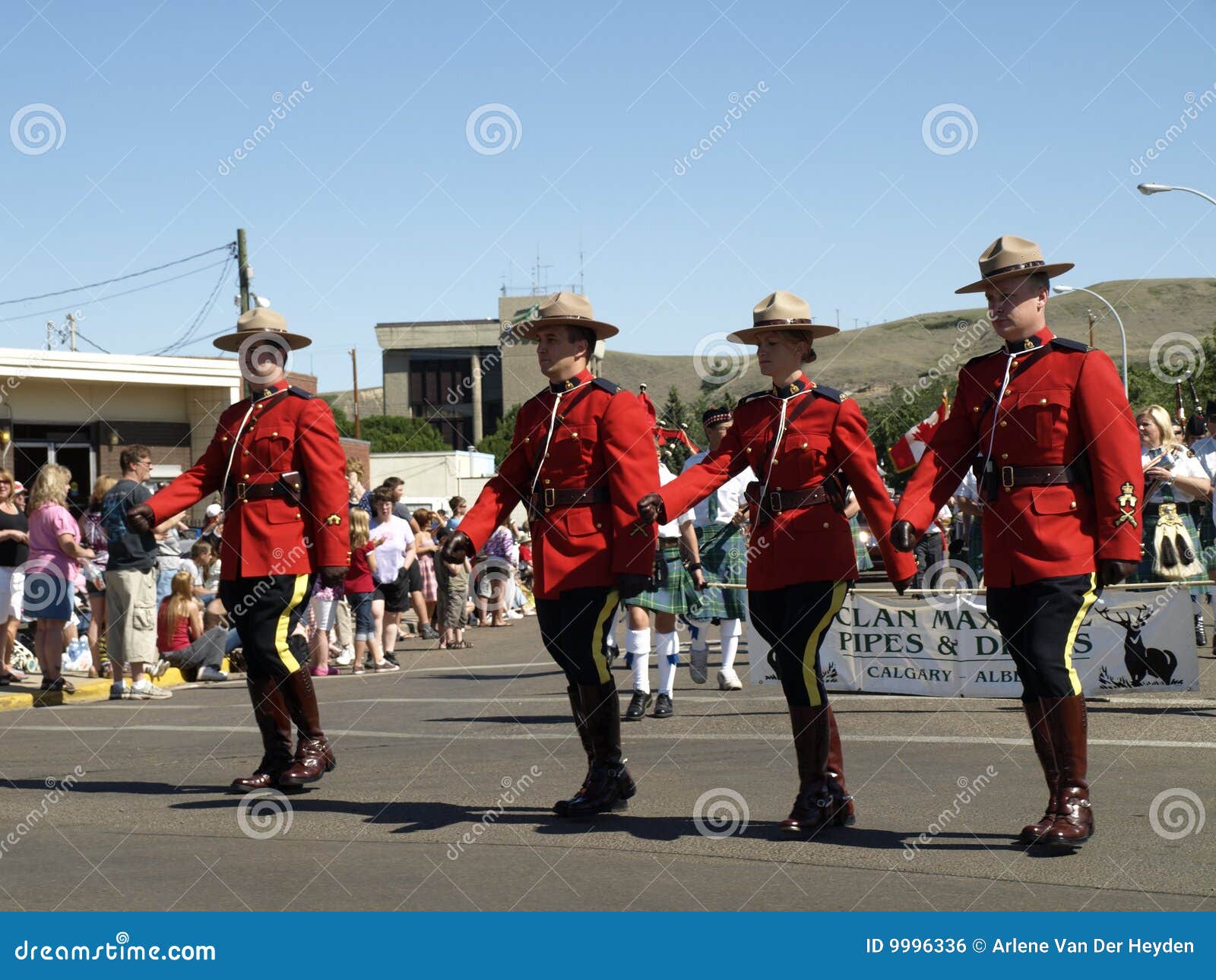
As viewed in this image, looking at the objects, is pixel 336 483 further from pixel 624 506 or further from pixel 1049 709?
pixel 1049 709

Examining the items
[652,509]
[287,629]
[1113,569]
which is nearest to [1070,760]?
[1113,569]

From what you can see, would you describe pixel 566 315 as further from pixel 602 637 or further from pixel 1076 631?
pixel 1076 631

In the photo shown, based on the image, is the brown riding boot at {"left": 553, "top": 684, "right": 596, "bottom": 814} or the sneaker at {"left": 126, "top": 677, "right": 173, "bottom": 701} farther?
the sneaker at {"left": 126, "top": 677, "right": 173, "bottom": 701}

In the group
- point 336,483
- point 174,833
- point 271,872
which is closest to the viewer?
point 271,872

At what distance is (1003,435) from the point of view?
20.9ft

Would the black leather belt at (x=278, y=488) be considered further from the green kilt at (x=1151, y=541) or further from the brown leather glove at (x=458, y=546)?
the green kilt at (x=1151, y=541)

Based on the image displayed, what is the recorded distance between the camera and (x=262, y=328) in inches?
330

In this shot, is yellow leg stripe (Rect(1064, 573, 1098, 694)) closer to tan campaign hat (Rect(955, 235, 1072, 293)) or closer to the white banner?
tan campaign hat (Rect(955, 235, 1072, 293))

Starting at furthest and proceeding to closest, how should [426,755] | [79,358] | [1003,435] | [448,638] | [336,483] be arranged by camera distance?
[79,358], [448,638], [426,755], [336,483], [1003,435]

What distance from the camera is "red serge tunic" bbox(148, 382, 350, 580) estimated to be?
8.00m

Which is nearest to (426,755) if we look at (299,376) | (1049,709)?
(1049,709)

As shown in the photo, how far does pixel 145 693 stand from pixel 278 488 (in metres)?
6.65

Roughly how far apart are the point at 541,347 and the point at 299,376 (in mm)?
42444

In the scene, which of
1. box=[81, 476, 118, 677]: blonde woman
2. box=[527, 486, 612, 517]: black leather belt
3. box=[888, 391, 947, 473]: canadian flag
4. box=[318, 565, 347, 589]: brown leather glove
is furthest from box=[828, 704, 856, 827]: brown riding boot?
box=[81, 476, 118, 677]: blonde woman
